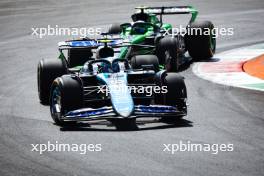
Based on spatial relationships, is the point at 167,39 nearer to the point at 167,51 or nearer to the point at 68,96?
the point at 167,51

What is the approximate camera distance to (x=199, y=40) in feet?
69.7

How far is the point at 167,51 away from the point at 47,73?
4.38 m

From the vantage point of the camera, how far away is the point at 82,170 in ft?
35.0

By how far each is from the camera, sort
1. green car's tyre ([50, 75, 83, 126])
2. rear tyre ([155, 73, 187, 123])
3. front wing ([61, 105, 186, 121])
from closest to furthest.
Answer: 1. front wing ([61, 105, 186, 121])
2. green car's tyre ([50, 75, 83, 126])
3. rear tyre ([155, 73, 187, 123])

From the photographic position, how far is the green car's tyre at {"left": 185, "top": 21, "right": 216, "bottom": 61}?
2114 cm

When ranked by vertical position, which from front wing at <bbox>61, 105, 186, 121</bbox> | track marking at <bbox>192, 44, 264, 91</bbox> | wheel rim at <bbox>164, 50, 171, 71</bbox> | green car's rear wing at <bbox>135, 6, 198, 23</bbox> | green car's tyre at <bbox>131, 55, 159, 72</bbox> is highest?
green car's rear wing at <bbox>135, 6, 198, 23</bbox>

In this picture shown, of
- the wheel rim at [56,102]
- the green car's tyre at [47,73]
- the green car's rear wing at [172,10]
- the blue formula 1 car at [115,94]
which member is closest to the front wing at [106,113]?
the blue formula 1 car at [115,94]

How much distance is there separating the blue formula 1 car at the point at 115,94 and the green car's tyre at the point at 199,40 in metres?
6.10

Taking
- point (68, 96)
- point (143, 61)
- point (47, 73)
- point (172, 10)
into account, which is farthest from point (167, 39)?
point (68, 96)

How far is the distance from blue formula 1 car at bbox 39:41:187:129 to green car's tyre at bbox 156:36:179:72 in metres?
3.97

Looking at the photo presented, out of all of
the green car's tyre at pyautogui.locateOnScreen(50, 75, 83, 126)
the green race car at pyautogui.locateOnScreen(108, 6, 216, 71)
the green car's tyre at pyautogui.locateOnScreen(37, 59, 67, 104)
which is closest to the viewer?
the green car's tyre at pyautogui.locateOnScreen(50, 75, 83, 126)

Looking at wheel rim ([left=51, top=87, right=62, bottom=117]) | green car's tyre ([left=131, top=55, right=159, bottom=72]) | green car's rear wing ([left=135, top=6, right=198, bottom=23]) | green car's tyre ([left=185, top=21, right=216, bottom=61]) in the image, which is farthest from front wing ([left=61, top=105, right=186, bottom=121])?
green car's rear wing ([left=135, top=6, right=198, bottom=23])

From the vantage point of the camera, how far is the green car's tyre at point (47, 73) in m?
15.7

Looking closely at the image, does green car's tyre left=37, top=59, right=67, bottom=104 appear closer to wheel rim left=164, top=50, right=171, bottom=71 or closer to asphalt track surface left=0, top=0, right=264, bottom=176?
asphalt track surface left=0, top=0, right=264, bottom=176
